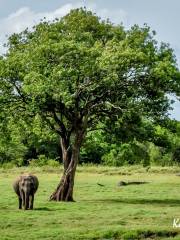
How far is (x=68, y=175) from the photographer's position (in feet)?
125

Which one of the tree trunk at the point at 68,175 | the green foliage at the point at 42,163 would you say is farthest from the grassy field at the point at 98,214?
the green foliage at the point at 42,163

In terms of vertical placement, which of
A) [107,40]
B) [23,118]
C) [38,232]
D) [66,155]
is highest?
[107,40]

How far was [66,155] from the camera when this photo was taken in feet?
128

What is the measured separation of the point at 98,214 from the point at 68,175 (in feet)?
30.6

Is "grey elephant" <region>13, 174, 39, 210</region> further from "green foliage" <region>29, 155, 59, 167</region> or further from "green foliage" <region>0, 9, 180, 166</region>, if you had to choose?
"green foliage" <region>29, 155, 59, 167</region>

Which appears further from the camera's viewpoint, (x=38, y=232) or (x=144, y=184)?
(x=144, y=184)

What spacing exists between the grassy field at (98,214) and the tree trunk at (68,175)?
1.35 m

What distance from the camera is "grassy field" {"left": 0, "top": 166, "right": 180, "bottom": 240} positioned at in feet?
73.7

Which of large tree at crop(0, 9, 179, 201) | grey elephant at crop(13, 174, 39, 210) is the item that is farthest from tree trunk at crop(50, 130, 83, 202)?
grey elephant at crop(13, 174, 39, 210)

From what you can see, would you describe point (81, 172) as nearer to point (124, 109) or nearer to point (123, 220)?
point (124, 109)

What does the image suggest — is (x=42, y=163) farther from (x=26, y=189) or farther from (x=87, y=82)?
(x=26, y=189)

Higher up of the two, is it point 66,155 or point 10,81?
point 10,81

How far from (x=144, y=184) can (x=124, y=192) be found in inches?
276

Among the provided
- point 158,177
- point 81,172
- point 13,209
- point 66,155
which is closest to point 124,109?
point 66,155
